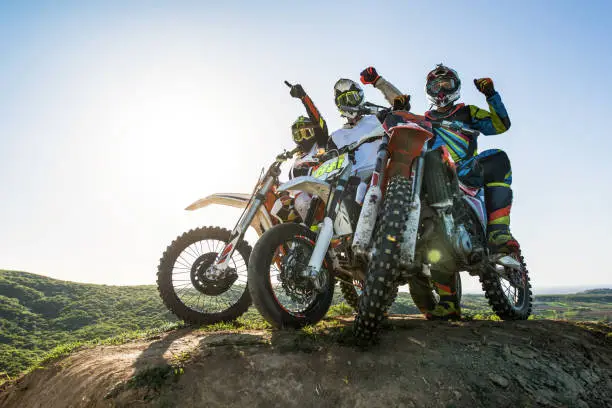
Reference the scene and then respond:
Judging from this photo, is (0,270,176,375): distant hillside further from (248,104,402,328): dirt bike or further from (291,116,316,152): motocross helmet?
(248,104,402,328): dirt bike

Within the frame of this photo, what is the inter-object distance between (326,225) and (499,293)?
298 centimetres

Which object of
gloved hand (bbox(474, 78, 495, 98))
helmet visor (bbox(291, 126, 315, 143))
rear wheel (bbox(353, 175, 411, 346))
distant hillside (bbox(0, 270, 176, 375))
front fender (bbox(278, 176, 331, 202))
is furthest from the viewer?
distant hillside (bbox(0, 270, 176, 375))

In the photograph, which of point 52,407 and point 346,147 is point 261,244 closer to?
point 346,147

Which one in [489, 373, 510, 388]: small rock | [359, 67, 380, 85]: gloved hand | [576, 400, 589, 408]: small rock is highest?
[359, 67, 380, 85]: gloved hand

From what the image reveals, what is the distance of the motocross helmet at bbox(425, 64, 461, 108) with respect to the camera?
5.83m

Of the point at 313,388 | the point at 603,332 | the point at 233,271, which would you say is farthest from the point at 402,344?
the point at 603,332

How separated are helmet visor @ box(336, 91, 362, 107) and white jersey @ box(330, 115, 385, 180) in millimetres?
731

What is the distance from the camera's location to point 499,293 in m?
4.91

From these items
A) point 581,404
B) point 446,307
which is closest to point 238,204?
point 446,307

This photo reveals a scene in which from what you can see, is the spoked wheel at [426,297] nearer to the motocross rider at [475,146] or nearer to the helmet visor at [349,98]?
the motocross rider at [475,146]

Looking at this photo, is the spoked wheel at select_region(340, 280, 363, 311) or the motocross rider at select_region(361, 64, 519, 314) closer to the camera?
the motocross rider at select_region(361, 64, 519, 314)

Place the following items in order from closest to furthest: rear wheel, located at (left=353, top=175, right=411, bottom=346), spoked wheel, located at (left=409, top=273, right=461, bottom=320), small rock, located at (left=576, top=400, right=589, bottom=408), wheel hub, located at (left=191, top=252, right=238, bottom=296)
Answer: small rock, located at (left=576, top=400, right=589, bottom=408)
rear wheel, located at (left=353, top=175, right=411, bottom=346)
wheel hub, located at (left=191, top=252, right=238, bottom=296)
spoked wheel, located at (left=409, top=273, right=461, bottom=320)

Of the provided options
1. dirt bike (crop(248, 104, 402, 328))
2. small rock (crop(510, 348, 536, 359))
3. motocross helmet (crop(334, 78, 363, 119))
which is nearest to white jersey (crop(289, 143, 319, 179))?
motocross helmet (crop(334, 78, 363, 119))

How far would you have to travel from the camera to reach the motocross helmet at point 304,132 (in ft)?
19.5
